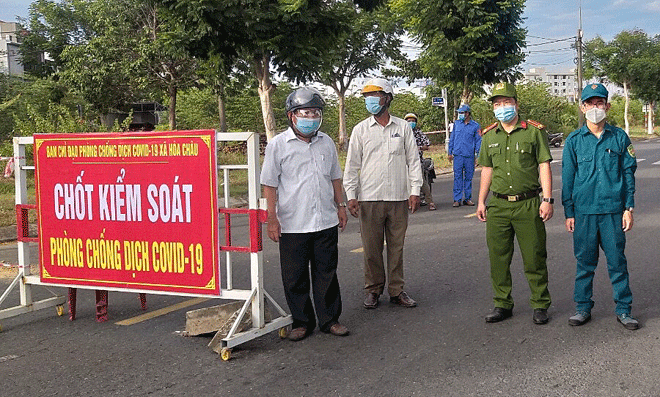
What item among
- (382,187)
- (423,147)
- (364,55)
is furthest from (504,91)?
(364,55)

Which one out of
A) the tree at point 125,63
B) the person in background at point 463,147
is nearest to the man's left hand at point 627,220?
the person in background at point 463,147

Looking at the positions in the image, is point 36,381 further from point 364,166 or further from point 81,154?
point 364,166

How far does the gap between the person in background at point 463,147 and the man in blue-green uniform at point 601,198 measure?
7.46 m

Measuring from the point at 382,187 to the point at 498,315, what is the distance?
1.38m

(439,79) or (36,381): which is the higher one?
(439,79)

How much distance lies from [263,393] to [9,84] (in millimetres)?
33248

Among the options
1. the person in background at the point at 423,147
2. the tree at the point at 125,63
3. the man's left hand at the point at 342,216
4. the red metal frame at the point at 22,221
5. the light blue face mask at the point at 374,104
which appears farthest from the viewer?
the tree at the point at 125,63

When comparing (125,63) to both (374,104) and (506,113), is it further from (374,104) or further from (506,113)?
(506,113)

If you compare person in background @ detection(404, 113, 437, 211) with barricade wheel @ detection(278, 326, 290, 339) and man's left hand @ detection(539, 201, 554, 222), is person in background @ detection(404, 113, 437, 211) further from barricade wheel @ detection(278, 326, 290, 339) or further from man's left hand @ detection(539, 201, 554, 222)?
barricade wheel @ detection(278, 326, 290, 339)

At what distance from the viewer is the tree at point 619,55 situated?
57125mm

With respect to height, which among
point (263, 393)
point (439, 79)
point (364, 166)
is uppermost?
point (439, 79)

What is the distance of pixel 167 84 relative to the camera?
2506 cm

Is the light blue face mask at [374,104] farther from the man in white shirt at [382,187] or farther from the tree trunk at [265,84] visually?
the tree trunk at [265,84]

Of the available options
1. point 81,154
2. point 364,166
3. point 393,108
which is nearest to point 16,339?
point 81,154
